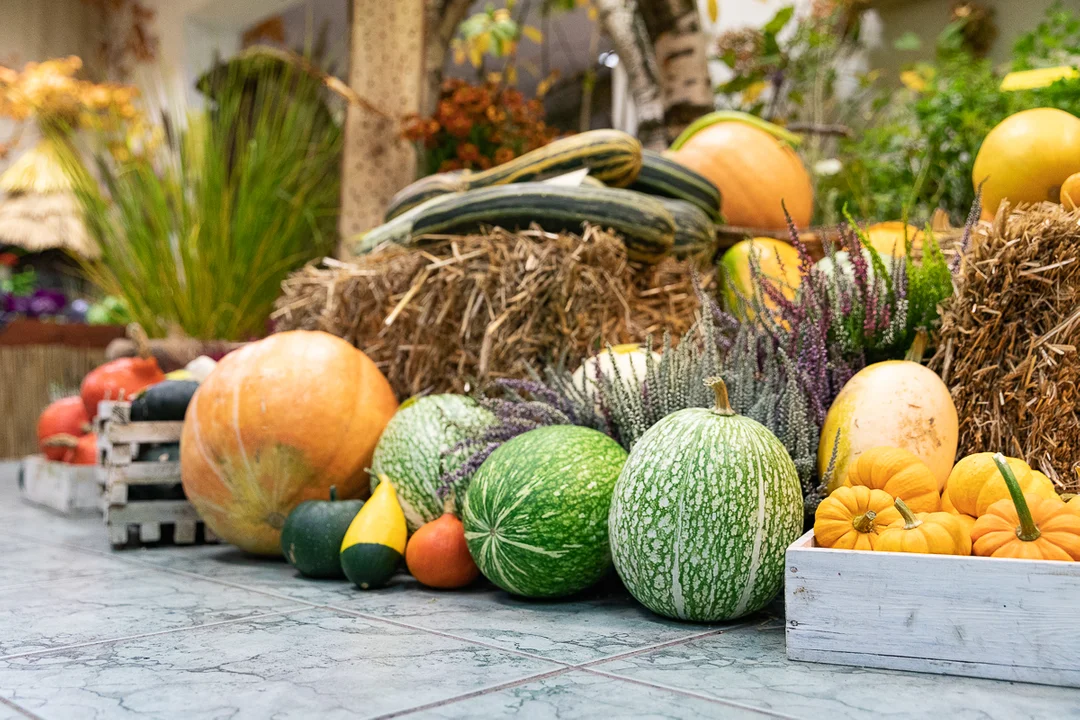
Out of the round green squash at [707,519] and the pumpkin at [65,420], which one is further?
the pumpkin at [65,420]

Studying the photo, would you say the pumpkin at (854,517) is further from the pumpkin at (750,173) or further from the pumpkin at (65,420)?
the pumpkin at (65,420)

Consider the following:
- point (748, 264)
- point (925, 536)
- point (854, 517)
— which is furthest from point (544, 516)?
point (748, 264)

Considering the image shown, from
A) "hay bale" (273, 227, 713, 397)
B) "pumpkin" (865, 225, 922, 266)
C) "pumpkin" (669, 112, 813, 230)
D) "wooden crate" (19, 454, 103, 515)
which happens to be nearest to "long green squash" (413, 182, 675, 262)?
"hay bale" (273, 227, 713, 397)

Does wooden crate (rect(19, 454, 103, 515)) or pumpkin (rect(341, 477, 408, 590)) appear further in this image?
wooden crate (rect(19, 454, 103, 515))

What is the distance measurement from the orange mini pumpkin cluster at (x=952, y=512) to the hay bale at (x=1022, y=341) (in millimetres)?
296

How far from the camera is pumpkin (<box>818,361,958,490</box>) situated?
6.05 ft

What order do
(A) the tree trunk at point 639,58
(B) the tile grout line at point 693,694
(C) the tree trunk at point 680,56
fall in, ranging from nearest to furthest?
(B) the tile grout line at point 693,694, (C) the tree trunk at point 680,56, (A) the tree trunk at point 639,58

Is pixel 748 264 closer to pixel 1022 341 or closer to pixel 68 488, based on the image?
pixel 1022 341

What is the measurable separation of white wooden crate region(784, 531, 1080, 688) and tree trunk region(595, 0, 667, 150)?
3398mm

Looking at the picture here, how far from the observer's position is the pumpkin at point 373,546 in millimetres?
1982

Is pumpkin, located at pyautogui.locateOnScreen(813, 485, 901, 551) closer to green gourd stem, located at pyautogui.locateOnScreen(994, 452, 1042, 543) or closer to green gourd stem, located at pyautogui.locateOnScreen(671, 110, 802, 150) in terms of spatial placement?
green gourd stem, located at pyautogui.locateOnScreen(994, 452, 1042, 543)

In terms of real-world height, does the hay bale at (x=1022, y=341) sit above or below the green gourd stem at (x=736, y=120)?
below

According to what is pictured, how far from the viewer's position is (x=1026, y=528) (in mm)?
1405

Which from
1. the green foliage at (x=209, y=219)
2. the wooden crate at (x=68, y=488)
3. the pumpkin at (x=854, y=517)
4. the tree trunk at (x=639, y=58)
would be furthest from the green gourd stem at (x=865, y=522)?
the green foliage at (x=209, y=219)
